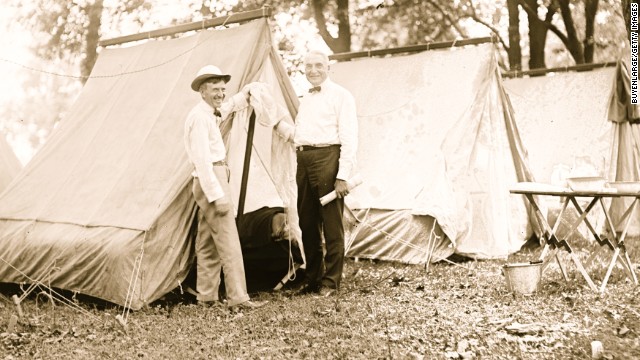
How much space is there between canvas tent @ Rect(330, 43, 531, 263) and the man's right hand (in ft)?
8.83

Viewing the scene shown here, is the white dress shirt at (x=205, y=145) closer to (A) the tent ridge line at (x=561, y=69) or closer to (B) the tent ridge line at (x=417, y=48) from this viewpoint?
(B) the tent ridge line at (x=417, y=48)

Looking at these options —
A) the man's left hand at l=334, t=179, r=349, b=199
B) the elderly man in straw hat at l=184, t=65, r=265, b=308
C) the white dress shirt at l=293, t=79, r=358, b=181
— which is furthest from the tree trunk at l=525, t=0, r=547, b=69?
the elderly man in straw hat at l=184, t=65, r=265, b=308

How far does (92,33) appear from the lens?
1633 centimetres

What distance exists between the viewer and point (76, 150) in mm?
7344

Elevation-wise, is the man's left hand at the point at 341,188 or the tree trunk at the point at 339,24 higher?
the tree trunk at the point at 339,24

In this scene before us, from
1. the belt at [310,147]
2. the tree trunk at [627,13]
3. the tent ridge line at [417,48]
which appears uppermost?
the tree trunk at [627,13]

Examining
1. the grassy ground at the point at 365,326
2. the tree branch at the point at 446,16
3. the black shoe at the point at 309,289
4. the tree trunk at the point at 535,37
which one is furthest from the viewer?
the tree branch at the point at 446,16

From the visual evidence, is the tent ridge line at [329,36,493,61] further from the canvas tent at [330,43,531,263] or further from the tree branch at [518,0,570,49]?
the tree branch at [518,0,570,49]

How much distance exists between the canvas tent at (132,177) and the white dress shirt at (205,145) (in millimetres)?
344

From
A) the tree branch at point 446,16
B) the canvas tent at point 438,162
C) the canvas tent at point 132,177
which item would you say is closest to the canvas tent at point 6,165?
the canvas tent at point 132,177

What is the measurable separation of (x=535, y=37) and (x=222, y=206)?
365 inches

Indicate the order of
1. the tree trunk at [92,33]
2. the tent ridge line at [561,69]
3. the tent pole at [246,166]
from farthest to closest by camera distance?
the tree trunk at [92,33] < the tent ridge line at [561,69] < the tent pole at [246,166]

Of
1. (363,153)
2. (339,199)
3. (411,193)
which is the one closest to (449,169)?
(411,193)

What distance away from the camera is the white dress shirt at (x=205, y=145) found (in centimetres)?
577
